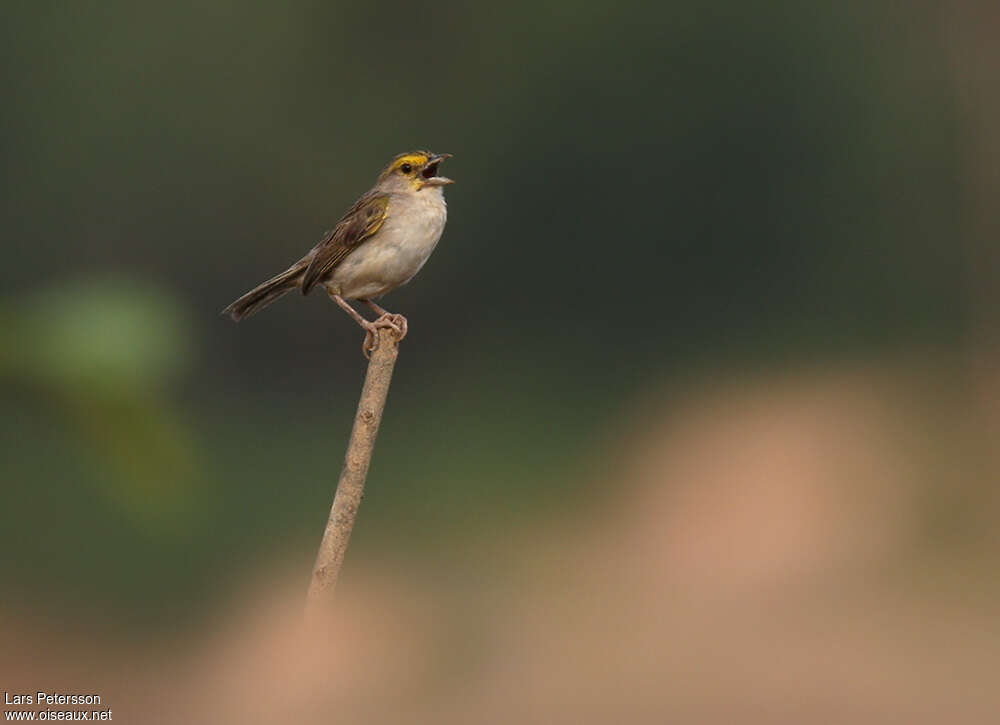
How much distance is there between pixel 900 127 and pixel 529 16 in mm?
4414

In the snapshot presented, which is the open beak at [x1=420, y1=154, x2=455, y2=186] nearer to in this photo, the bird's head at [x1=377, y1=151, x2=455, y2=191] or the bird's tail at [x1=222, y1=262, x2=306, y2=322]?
the bird's head at [x1=377, y1=151, x2=455, y2=191]

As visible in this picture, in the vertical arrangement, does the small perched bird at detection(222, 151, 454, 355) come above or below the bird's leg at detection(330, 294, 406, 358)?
above

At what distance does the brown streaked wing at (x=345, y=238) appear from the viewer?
3.28 meters

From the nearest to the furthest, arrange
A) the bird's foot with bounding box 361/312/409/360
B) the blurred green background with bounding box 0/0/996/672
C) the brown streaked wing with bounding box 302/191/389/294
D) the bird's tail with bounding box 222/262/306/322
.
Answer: the bird's foot with bounding box 361/312/409/360 → the bird's tail with bounding box 222/262/306/322 → the brown streaked wing with bounding box 302/191/389/294 → the blurred green background with bounding box 0/0/996/672

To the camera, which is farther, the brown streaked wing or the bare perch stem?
the brown streaked wing

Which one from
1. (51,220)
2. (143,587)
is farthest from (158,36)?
(143,587)

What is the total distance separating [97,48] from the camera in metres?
15.3

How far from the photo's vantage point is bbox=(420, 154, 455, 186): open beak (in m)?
3.30

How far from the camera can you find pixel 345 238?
3.31 m

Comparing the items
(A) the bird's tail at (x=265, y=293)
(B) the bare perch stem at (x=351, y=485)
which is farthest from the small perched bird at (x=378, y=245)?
(B) the bare perch stem at (x=351, y=485)

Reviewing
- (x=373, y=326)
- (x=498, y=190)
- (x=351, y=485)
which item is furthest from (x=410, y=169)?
(x=498, y=190)

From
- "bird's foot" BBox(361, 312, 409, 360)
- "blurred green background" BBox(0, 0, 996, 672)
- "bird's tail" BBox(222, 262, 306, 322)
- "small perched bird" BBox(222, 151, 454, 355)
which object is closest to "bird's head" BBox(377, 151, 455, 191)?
"small perched bird" BBox(222, 151, 454, 355)

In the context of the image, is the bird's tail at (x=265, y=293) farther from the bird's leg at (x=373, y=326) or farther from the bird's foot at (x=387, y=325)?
the bird's foot at (x=387, y=325)

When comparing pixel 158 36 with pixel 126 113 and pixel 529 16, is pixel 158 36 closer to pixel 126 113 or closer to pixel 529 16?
pixel 126 113
